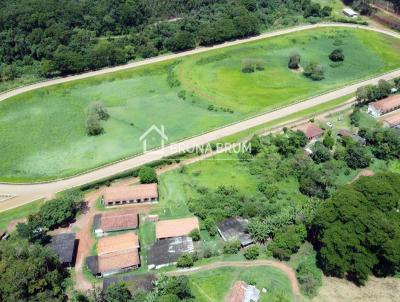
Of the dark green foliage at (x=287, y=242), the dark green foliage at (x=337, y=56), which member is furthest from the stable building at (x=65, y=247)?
the dark green foliage at (x=337, y=56)

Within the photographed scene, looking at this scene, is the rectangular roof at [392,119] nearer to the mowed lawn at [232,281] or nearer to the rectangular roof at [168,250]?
the mowed lawn at [232,281]

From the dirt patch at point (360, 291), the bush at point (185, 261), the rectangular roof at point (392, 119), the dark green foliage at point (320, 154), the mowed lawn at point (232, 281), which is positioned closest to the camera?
the dirt patch at point (360, 291)

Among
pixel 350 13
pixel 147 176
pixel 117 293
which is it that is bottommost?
pixel 147 176

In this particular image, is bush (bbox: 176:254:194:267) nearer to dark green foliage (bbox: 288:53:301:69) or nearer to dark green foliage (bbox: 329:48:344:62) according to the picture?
dark green foliage (bbox: 288:53:301:69)

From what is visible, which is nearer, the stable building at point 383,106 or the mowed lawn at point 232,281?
the mowed lawn at point 232,281

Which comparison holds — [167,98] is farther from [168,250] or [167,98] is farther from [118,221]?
[168,250]

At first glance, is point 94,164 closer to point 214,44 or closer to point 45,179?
point 45,179

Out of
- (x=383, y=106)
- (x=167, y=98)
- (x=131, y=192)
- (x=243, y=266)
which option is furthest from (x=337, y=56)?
(x=243, y=266)

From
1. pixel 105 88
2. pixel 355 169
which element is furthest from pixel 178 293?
pixel 105 88
